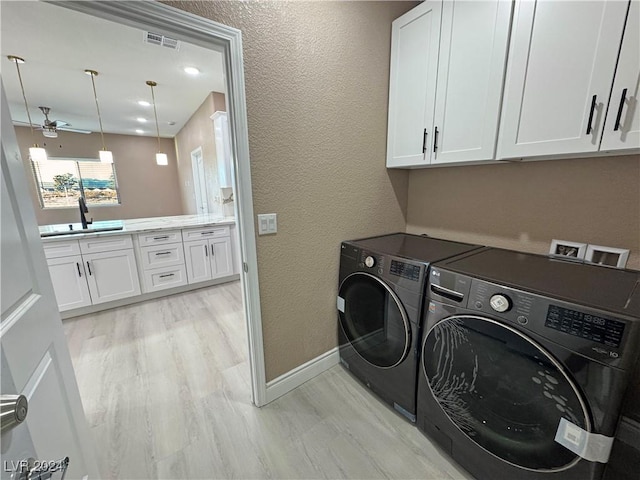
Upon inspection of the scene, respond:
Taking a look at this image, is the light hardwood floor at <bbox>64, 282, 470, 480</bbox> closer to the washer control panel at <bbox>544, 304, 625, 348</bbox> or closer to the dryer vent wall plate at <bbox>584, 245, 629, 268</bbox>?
the washer control panel at <bbox>544, 304, 625, 348</bbox>

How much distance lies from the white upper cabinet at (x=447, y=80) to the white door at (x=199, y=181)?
4.04m

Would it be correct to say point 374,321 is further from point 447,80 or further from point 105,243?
point 105,243

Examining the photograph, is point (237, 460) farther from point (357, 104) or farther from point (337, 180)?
point (357, 104)

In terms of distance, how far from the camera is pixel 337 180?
1684 millimetres

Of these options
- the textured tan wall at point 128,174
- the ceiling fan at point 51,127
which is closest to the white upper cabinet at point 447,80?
the ceiling fan at point 51,127

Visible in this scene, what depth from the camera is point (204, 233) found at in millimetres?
3412

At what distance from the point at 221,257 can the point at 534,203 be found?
3.37 metres

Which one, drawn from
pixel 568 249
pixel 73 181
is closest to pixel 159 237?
pixel 568 249

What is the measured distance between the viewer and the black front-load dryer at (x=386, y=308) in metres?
1.33

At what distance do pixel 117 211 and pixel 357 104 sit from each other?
7.11 metres

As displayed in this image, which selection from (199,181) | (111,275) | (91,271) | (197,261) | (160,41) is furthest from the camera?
(199,181)

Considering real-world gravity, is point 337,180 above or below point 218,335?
above

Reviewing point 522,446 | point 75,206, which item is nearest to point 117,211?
point 75,206

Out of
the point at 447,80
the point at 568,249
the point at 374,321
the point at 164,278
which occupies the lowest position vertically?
the point at 164,278
